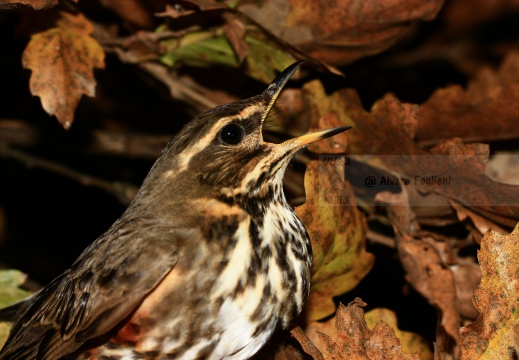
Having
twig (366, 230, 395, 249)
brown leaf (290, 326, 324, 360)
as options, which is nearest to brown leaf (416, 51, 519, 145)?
twig (366, 230, 395, 249)

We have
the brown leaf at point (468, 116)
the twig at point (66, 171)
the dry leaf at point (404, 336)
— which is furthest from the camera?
the twig at point (66, 171)

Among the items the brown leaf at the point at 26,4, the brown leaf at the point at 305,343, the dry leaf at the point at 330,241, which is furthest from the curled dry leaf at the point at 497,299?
the brown leaf at the point at 26,4

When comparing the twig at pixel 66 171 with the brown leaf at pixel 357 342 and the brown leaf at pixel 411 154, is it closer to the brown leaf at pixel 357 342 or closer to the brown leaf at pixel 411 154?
the brown leaf at pixel 411 154

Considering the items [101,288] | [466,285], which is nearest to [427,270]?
[466,285]

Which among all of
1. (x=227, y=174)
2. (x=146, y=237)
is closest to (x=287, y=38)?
(x=227, y=174)

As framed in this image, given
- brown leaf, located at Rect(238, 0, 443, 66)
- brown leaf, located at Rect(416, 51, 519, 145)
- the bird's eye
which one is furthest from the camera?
brown leaf, located at Rect(416, 51, 519, 145)

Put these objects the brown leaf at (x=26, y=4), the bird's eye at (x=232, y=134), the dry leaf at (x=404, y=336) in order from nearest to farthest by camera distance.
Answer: the bird's eye at (x=232, y=134), the brown leaf at (x=26, y=4), the dry leaf at (x=404, y=336)

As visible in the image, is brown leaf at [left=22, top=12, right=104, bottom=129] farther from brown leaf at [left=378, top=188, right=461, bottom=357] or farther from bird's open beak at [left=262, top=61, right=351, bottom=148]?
brown leaf at [left=378, top=188, right=461, bottom=357]

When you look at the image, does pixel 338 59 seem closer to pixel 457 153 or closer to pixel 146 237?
pixel 457 153
